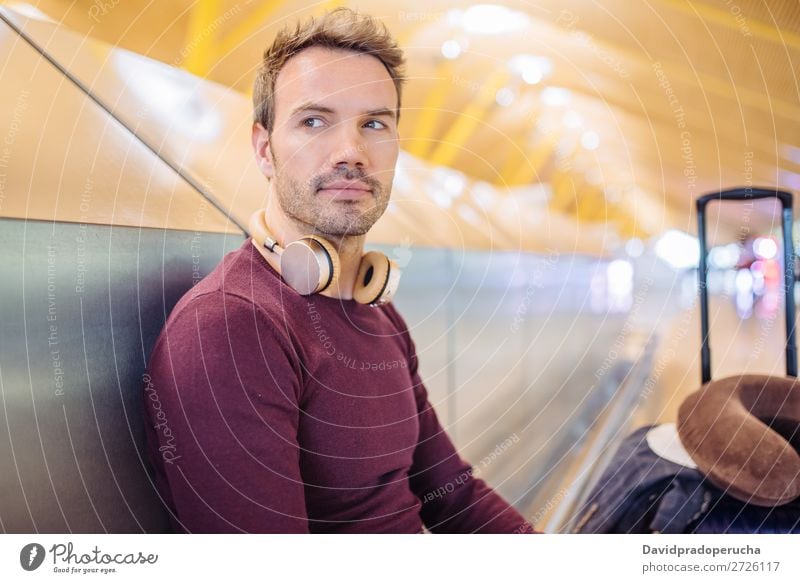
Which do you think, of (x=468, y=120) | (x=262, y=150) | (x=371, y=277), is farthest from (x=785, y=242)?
(x=262, y=150)

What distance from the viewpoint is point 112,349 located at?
702 mm

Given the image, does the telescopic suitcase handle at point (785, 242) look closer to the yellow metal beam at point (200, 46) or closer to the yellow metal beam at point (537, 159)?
the yellow metal beam at point (537, 159)

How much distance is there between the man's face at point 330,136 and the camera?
2.30 ft

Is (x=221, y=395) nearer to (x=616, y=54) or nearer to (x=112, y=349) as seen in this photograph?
(x=112, y=349)

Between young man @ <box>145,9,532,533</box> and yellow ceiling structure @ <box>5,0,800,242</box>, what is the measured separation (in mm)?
Answer: 67

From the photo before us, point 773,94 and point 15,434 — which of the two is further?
point 773,94

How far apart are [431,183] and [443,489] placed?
41 cm

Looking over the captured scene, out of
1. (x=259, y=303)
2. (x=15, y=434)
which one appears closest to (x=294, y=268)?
(x=259, y=303)

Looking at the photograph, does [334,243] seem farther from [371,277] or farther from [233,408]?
[233,408]

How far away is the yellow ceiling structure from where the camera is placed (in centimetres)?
76

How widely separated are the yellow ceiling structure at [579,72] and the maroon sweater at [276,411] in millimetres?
259

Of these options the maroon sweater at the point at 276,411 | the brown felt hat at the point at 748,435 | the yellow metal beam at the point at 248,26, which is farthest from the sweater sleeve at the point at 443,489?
the yellow metal beam at the point at 248,26
